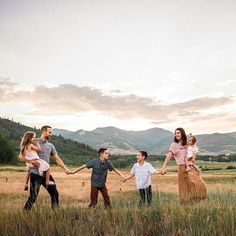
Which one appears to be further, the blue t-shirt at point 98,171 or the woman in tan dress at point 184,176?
the woman in tan dress at point 184,176

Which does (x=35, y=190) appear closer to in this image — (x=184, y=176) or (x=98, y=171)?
(x=98, y=171)

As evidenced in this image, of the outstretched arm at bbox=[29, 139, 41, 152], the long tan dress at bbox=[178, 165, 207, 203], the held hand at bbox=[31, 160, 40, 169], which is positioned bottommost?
the long tan dress at bbox=[178, 165, 207, 203]

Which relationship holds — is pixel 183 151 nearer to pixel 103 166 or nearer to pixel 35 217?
pixel 103 166

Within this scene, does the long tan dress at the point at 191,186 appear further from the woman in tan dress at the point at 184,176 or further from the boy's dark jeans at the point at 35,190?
the boy's dark jeans at the point at 35,190

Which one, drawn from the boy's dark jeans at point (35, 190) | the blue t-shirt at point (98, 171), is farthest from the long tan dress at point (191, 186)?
the boy's dark jeans at point (35, 190)

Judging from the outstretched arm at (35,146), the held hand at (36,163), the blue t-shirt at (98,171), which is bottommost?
the blue t-shirt at (98,171)

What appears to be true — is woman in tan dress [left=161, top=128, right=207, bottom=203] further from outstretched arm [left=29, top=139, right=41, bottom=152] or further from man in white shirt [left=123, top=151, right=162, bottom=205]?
outstretched arm [left=29, top=139, right=41, bottom=152]

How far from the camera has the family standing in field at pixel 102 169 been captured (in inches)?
449

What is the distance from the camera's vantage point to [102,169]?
12.7 m

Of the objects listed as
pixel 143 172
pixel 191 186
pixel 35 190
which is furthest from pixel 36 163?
pixel 191 186

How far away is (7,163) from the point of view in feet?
365

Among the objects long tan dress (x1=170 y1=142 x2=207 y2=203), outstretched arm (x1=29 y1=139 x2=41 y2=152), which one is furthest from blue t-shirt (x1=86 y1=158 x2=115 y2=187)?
long tan dress (x1=170 y1=142 x2=207 y2=203)

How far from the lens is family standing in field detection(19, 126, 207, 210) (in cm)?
1141

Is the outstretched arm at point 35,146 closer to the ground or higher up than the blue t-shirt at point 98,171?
higher up
